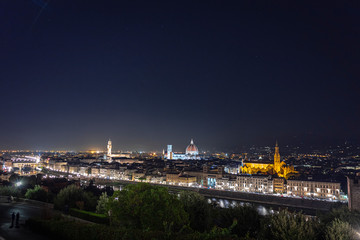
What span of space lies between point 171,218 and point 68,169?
80974 millimetres

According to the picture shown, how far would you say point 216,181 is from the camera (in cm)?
5300

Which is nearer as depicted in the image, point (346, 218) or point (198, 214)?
point (198, 214)

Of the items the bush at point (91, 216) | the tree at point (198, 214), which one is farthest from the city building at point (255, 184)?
the bush at point (91, 216)

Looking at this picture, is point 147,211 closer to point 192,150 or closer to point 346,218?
point 346,218

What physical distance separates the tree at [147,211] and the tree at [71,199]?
16.8 ft

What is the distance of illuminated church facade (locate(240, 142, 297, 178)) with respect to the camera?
63.5 meters

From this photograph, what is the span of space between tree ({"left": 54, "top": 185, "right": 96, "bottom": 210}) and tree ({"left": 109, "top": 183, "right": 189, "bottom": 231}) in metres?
5.13

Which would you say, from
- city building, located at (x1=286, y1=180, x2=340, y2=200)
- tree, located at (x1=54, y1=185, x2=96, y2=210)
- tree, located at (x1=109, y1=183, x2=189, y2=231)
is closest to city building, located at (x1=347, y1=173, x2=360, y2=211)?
tree, located at (x1=109, y1=183, x2=189, y2=231)

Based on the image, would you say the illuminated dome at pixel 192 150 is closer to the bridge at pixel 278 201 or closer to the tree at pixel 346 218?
the bridge at pixel 278 201

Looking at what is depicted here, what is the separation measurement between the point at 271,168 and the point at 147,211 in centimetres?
6331

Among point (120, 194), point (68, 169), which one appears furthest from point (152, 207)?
point (68, 169)

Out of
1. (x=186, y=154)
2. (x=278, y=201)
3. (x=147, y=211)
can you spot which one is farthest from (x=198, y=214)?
(x=186, y=154)

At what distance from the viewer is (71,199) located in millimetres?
14812

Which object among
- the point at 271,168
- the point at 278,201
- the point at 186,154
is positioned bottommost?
the point at 278,201
